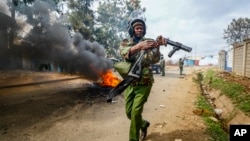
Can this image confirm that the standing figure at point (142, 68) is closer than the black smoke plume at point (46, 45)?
Yes

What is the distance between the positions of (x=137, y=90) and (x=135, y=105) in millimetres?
249

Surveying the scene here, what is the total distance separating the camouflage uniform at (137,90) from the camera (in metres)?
3.42

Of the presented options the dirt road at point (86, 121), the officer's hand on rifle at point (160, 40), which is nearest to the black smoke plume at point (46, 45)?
the dirt road at point (86, 121)

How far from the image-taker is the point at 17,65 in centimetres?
1806

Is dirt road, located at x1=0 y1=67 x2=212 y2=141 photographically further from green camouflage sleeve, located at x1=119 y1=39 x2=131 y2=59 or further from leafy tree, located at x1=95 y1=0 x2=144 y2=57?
leafy tree, located at x1=95 y1=0 x2=144 y2=57

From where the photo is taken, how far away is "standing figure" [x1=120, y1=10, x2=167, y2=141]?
11.2ft

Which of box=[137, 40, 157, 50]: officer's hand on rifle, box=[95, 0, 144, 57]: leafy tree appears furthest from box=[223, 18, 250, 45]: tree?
box=[137, 40, 157, 50]: officer's hand on rifle

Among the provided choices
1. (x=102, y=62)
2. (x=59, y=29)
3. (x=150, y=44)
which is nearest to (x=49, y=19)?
(x=59, y=29)

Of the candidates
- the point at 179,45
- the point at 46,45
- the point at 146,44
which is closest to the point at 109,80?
the point at 46,45

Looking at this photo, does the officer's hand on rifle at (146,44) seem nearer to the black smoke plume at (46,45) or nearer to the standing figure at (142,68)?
the standing figure at (142,68)

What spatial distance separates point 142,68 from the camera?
11.8ft

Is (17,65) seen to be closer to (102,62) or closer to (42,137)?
(102,62)

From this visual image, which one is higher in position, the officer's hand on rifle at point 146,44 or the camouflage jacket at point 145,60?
the officer's hand on rifle at point 146,44

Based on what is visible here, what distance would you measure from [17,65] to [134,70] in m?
16.9
